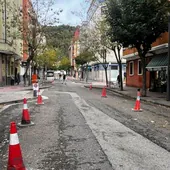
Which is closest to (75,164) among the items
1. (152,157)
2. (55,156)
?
(55,156)

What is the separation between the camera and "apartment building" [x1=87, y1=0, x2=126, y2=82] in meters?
33.9

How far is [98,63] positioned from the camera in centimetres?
6725

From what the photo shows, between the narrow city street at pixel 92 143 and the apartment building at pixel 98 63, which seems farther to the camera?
the apartment building at pixel 98 63

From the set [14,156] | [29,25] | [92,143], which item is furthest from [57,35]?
[14,156]

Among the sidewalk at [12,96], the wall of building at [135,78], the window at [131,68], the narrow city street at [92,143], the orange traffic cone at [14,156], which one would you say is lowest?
the narrow city street at [92,143]

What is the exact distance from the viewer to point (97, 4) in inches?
1344

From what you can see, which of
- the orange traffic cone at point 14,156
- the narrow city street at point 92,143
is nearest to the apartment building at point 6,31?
the narrow city street at point 92,143

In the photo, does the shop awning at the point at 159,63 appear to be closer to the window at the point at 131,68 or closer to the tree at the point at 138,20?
the tree at the point at 138,20

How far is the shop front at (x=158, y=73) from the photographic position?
24981mm

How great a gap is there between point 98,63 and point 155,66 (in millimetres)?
41514

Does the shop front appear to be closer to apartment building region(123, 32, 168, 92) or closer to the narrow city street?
apartment building region(123, 32, 168, 92)

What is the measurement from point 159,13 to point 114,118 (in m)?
11.3

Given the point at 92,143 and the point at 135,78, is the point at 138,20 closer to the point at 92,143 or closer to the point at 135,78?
the point at 92,143

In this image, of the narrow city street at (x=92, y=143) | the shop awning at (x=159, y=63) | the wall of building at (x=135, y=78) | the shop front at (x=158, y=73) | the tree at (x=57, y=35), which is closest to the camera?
the narrow city street at (x=92, y=143)
